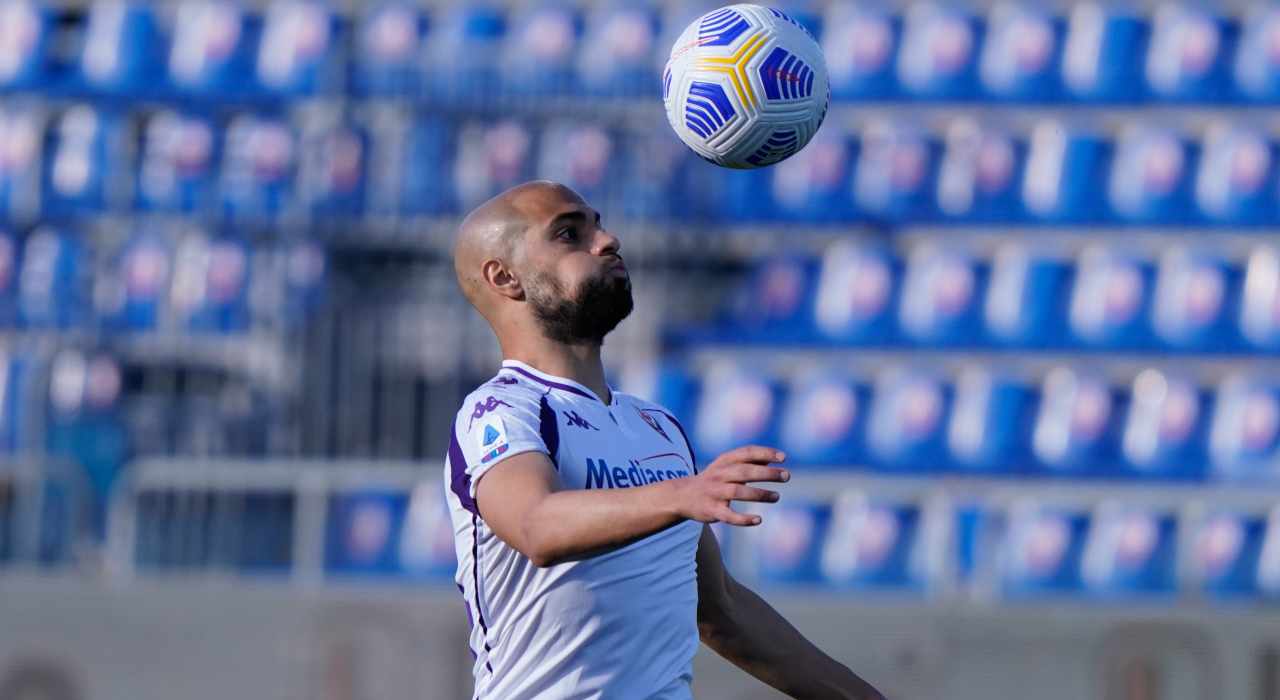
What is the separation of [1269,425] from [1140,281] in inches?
59.5

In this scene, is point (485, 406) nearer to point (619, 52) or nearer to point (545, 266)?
point (545, 266)

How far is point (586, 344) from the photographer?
3.85 m

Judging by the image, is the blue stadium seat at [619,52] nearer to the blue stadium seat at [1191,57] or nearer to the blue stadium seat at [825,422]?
the blue stadium seat at [825,422]

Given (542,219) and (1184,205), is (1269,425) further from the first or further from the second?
(542,219)

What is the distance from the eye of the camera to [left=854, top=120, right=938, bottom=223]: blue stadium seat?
1420 centimetres

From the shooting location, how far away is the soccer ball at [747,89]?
4531mm

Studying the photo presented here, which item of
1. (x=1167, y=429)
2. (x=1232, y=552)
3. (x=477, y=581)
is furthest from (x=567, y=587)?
(x=1167, y=429)

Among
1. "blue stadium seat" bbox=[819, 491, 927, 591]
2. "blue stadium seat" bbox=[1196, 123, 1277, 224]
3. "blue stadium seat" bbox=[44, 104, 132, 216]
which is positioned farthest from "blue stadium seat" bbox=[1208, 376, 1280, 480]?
"blue stadium seat" bbox=[44, 104, 132, 216]

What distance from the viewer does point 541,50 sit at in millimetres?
14422

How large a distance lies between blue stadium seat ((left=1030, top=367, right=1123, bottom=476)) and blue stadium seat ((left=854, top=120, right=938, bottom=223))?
69.6 inches

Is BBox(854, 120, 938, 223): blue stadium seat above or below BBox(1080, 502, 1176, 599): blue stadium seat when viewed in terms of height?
above

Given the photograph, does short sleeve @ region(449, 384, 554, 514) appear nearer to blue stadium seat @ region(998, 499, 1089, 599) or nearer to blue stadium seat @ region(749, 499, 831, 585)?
blue stadium seat @ region(749, 499, 831, 585)

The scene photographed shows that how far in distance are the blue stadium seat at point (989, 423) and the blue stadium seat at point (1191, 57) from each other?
9.48ft

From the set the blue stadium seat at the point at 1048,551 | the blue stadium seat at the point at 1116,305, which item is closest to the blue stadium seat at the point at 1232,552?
the blue stadium seat at the point at 1048,551
